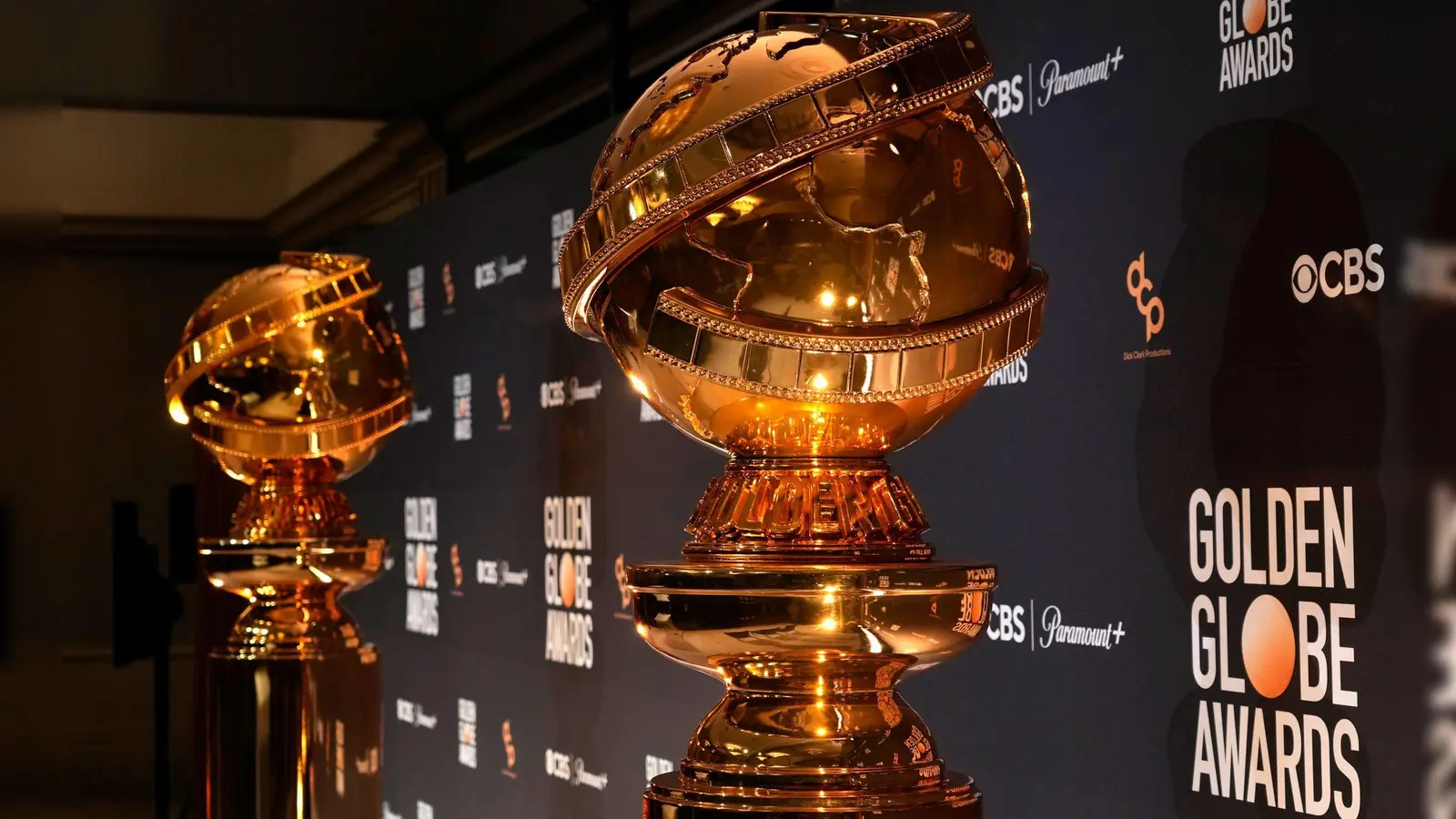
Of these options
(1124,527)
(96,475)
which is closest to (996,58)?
(1124,527)

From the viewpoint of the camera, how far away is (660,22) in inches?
159

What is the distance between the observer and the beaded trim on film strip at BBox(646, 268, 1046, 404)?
3.18 ft

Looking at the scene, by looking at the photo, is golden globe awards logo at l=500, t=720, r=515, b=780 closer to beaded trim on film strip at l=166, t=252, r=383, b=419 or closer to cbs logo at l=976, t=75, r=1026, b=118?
beaded trim on film strip at l=166, t=252, r=383, b=419

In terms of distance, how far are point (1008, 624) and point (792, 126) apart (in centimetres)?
162

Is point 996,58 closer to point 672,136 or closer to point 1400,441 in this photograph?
point 1400,441

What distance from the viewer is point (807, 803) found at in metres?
0.95

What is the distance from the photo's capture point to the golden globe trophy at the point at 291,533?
207cm

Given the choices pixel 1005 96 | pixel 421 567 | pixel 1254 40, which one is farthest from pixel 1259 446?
pixel 421 567

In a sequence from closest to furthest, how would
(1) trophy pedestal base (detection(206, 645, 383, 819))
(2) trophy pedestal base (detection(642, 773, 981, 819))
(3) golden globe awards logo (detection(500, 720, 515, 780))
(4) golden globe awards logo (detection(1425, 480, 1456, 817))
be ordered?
1. (2) trophy pedestal base (detection(642, 773, 981, 819))
2. (4) golden globe awards logo (detection(1425, 480, 1456, 817))
3. (1) trophy pedestal base (detection(206, 645, 383, 819))
4. (3) golden globe awards logo (detection(500, 720, 515, 780))

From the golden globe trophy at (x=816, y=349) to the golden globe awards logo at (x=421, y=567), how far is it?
435cm

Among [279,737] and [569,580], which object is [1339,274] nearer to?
[279,737]

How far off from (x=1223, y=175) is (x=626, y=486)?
2106mm

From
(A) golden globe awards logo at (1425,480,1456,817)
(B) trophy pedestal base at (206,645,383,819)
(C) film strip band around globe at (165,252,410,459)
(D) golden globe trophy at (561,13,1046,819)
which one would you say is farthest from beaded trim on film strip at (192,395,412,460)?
(A) golden globe awards logo at (1425,480,1456,817)

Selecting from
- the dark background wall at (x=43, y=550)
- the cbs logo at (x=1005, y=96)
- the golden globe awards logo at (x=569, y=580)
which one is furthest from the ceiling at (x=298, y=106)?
the dark background wall at (x=43, y=550)
